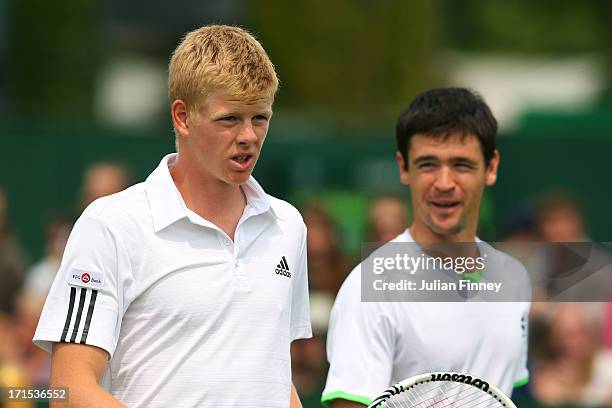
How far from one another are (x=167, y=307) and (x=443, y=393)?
3.21ft

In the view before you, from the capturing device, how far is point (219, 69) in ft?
12.7

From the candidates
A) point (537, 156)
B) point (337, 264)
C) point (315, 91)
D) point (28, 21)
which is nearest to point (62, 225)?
point (337, 264)

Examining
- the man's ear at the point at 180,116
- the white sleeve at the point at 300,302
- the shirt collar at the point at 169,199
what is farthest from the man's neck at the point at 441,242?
the man's ear at the point at 180,116

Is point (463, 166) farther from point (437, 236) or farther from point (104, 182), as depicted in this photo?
point (104, 182)

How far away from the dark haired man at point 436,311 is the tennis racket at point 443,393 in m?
0.23

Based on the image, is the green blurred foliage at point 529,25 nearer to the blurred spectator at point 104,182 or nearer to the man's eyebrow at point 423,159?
the blurred spectator at point 104,182

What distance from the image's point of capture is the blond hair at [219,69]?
12.7 feet

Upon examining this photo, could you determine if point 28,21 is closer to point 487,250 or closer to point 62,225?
point 62,225

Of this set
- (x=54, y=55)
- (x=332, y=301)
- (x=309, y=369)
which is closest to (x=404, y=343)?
(x=309, y=369)

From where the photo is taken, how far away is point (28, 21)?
24.3m

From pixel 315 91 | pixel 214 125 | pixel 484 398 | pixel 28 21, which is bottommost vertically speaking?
pixel 484 398

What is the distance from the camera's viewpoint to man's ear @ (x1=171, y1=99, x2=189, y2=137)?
13.0 ft

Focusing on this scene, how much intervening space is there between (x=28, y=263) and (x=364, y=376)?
902 centimetres

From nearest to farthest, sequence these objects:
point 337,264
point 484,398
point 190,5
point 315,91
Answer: point 484,398, point 337,264, point 315,91, point 190,5
